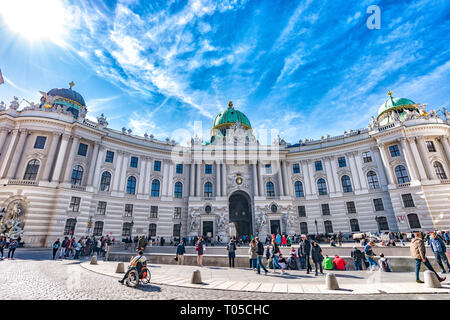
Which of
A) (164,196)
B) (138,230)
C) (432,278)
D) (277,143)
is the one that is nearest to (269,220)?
(277,143)

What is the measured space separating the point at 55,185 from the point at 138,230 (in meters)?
12.7

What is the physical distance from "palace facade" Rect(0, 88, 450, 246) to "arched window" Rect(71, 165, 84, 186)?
14 centimetres

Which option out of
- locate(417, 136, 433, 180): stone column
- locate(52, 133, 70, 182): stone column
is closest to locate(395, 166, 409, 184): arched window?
locate(417, 136, 433, 180): stone column

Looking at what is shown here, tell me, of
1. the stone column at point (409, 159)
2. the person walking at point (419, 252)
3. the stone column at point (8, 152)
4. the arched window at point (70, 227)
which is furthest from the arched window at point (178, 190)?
the stone column at point (409, 159)

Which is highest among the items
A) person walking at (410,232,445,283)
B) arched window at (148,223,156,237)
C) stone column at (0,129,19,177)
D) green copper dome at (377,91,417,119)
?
green copper dome at (377,91,417,119)

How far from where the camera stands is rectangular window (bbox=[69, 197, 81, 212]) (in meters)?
28.1

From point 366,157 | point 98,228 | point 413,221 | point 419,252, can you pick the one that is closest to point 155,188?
point 98,228

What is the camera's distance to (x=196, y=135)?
41.1 m

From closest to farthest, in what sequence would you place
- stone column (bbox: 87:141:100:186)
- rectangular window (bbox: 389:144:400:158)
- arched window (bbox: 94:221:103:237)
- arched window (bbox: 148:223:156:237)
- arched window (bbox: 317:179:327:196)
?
arched window (bbox: 94:221:103:237) → stone column (bbox: 87:141:100:186) → rectangular window (bbox: 389:144:400:158) → arched window (bbox: 148:223:156:237) → arched window (bbox: 317:179:327:196)

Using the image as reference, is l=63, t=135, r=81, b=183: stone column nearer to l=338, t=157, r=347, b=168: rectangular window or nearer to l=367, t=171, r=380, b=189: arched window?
l=338, t=157, r=347, b=168: rectangular window

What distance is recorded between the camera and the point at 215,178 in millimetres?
39375

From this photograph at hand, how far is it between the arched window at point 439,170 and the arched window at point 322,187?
15.1m

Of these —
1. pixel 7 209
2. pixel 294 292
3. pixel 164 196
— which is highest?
pixel 164 196
